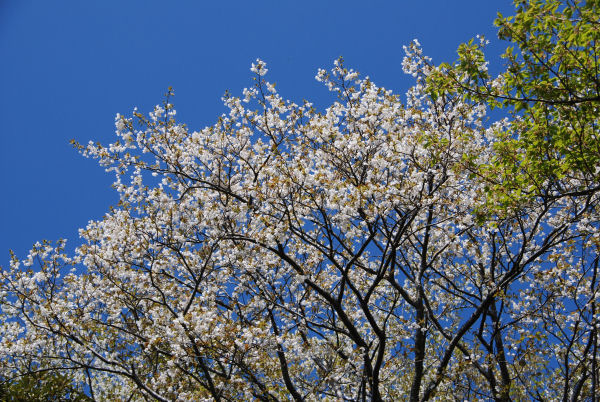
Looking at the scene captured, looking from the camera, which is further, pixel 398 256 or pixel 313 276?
pixel 398 256

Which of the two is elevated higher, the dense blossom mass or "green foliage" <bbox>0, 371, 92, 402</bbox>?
the dense blossom mass

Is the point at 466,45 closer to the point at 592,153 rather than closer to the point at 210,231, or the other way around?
the point at 592,153

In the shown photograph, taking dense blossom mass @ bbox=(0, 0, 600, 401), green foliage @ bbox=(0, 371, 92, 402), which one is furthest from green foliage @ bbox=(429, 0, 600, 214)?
green foliage @ bbox=(0, 371, 92, 402)

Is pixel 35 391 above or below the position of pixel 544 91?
below

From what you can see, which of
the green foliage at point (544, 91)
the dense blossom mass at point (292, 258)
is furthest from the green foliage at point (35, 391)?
the green foliage at point (544, 91)

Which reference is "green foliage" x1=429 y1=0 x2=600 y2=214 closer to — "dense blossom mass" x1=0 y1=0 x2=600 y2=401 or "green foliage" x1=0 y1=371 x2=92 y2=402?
"dense blossom mass" x1=0 y1=0 x2=600 y2=401

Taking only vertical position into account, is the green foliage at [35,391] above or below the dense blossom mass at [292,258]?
below

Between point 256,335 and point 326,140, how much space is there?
14.3 ft

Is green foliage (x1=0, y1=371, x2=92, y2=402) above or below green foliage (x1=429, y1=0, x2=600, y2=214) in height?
below

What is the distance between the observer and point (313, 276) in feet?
33.1

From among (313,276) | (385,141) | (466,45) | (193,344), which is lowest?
(193,344)

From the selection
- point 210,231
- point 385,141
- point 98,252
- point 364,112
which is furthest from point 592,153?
point 98,252

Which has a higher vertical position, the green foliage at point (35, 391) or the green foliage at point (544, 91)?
the green foliage at point (544, 91)

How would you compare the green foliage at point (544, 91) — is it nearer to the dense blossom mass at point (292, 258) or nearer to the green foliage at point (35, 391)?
the dense blossom mass at point (292, 258)
